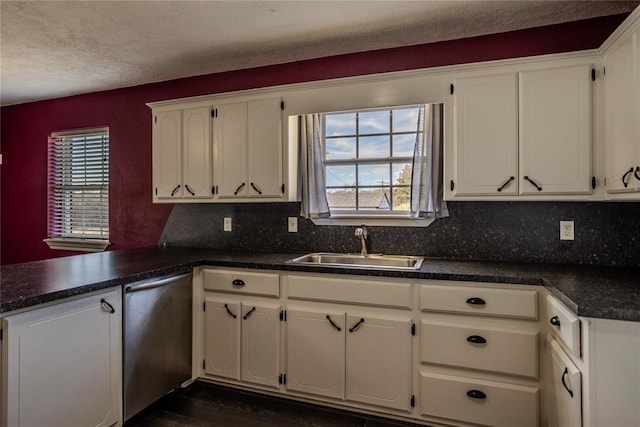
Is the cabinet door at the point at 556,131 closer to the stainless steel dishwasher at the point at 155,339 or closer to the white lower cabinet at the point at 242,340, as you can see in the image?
the white lower cabinet at the point at 242,340

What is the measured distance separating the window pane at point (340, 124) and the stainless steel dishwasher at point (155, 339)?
4.85ft

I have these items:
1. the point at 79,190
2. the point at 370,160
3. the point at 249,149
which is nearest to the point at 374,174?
the point at 370,160

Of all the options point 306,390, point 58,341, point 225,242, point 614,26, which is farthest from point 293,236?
point 614,26

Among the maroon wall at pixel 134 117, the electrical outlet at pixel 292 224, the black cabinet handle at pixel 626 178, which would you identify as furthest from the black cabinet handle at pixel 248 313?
the black cabinet handle at pixel 626 178

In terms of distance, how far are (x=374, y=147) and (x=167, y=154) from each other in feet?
5.35

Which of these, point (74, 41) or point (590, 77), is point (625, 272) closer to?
point (590, 77)

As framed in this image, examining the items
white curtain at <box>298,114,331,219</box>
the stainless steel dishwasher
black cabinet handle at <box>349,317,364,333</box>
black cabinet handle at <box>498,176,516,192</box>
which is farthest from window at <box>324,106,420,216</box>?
the stainless steel dishwasher

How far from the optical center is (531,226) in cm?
234

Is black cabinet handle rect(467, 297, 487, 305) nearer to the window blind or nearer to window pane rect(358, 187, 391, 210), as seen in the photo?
window pane rect(358, 187, 391, 210)

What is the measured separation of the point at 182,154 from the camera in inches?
114

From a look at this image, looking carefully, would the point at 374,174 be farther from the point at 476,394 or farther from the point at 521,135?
the point at 476,394

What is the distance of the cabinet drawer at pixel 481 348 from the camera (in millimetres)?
1840

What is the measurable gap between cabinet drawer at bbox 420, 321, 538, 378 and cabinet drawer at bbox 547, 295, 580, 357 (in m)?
0.19

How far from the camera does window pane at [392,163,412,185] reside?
2.71 meters
